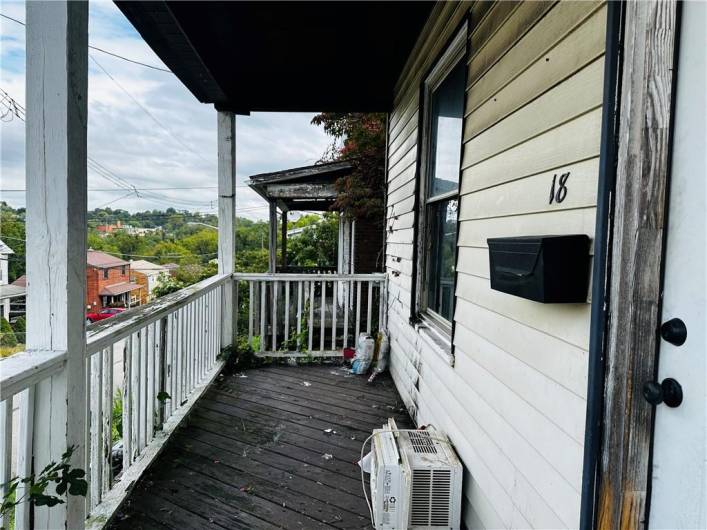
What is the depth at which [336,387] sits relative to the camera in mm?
3717

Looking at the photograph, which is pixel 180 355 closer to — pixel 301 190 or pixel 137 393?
pixel 137 393

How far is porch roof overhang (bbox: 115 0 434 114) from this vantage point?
9.00 feet

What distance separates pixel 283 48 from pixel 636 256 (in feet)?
10.8

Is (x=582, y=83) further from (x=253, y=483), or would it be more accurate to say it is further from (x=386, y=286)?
(x=386, y=286)

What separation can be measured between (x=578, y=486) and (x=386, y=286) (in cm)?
337

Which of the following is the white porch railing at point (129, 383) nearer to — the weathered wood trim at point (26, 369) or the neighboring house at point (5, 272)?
the weathered wood trim at point (26, 369)

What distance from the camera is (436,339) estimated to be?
99.9 inches

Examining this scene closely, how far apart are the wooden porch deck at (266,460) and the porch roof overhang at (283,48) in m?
2.89

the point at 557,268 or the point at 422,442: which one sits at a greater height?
the point at 557,268

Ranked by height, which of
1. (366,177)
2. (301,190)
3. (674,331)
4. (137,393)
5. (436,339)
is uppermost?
(366,177)

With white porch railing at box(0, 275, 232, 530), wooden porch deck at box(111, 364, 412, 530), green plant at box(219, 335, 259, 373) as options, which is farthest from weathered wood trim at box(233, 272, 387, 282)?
wooden porch deck at box(111, 364, 412, 530)

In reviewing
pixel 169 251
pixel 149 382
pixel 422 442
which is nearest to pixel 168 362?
pixel 149 382

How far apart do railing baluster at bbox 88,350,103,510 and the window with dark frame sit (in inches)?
70.2

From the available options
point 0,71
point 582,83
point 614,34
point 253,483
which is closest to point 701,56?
point 614,34
